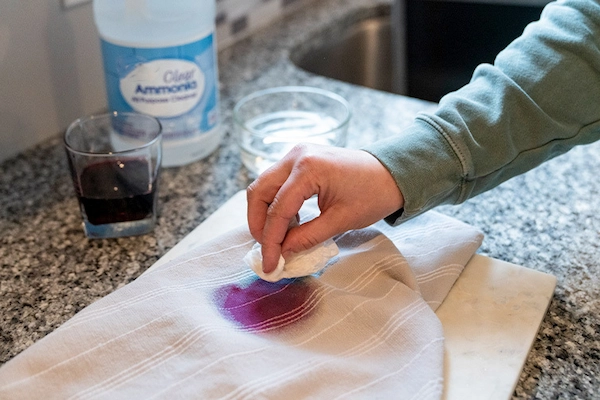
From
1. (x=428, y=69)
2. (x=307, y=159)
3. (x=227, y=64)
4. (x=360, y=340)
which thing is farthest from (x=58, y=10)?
(x=428, y=69)

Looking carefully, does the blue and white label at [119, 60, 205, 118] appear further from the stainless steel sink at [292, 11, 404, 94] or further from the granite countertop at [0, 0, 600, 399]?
the stainless steel sink at [292, 11, 404, 94]

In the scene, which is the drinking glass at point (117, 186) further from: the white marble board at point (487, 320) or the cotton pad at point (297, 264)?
the cotton pad at point (297, 264)

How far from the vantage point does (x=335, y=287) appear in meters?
0.58

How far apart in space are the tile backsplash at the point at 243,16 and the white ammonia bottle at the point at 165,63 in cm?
32

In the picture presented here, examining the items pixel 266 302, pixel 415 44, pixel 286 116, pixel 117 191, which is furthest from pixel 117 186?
pixel 415 44

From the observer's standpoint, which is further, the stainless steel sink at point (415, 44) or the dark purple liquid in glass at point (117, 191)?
the stainless steel sink at point (415, 44)

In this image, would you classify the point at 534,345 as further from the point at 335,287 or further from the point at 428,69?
the point at 428,69

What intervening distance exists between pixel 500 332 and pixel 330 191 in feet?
0.65

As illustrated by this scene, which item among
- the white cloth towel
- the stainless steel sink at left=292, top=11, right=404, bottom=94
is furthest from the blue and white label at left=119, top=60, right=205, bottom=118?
the stainless steel sink at left=292, top=11, right=404, bottom=94

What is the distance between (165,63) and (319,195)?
29 centimetres

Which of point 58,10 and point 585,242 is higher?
point 58,10

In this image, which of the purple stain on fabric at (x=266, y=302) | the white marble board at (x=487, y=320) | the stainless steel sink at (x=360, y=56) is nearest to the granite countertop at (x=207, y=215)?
the white marble board at (x=487, y=320)

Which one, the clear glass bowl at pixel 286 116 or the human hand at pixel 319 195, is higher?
the human hand at pixel 319 195

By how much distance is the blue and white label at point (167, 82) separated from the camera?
2.48 feet
